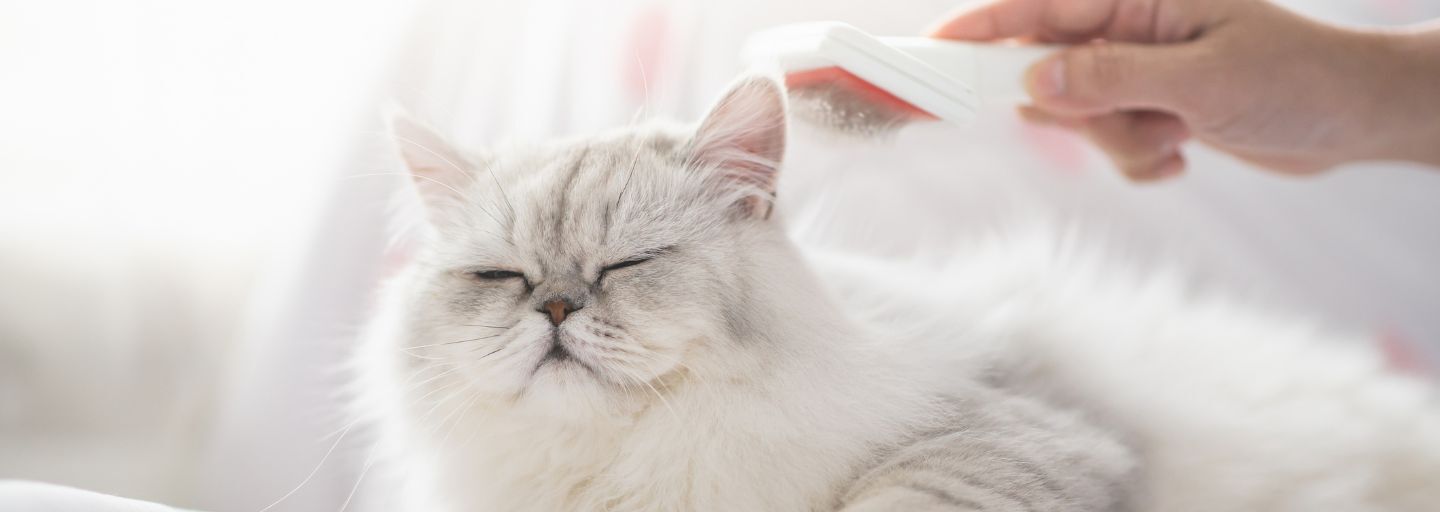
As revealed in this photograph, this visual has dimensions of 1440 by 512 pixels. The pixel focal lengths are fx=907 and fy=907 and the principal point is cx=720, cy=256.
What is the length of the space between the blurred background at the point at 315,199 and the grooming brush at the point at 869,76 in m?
0.10

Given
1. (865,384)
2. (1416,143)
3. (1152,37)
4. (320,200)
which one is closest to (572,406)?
(865,384)

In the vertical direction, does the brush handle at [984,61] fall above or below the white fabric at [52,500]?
above

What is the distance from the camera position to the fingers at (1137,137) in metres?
1.77

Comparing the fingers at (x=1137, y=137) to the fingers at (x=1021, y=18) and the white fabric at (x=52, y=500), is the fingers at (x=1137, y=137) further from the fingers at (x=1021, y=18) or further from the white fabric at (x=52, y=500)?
the white fabric at (x=52, y=500)

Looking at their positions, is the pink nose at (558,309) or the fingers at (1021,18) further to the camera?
the fingers at (1021,18)

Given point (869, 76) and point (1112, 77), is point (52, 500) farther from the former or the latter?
point (1112, 77)

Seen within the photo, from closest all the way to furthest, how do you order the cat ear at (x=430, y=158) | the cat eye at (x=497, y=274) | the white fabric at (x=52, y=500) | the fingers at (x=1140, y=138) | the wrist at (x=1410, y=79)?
the white fabric at (x=52, y=500)
the cat eye at (x=497, y=274)
the cat ear at (x=430, y=158)
the wrist at (x=1410, y=79)
the fingers at (x=1140, y=138)

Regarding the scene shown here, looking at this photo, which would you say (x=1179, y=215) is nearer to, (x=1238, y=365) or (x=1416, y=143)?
(x=1416, y=143)

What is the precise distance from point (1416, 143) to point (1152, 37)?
57cm

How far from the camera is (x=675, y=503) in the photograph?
3.40 ft

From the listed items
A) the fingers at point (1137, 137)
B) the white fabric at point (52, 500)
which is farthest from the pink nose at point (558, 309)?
the fingers at point (1137, 137)

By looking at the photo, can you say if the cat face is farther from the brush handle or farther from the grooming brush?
the brush handle

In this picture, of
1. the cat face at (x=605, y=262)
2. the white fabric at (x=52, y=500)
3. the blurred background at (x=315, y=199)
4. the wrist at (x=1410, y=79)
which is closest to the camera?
the white fabric at (x=52, y=500)

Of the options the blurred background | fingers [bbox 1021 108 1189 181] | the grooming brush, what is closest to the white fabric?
the blurred background
